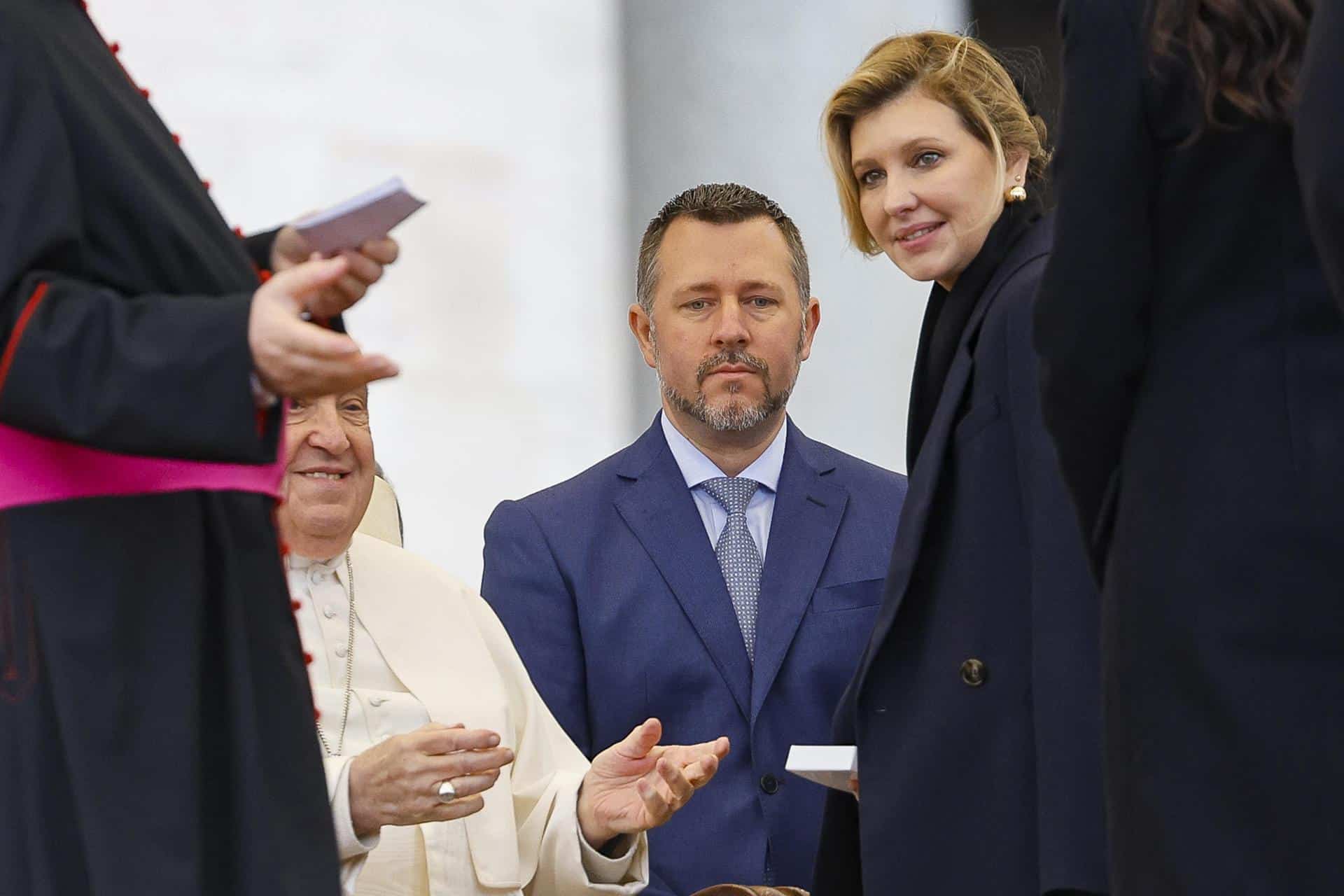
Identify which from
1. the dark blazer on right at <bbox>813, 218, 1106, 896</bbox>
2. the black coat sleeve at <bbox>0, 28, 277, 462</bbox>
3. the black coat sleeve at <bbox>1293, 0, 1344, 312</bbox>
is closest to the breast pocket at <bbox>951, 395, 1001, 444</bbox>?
the dark blazer on right at <bbox>813, 218, 1106, 896</bbox>

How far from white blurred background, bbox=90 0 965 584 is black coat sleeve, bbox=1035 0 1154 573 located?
172 inches

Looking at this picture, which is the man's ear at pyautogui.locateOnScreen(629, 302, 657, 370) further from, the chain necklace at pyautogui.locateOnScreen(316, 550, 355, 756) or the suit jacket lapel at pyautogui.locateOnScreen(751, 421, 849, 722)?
the chain necklace at pyautogui.locateOnScreen(316, 550, 355, 756)

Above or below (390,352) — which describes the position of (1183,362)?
below

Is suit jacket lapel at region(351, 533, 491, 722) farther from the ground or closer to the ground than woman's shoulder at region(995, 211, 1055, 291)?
closer to the ground

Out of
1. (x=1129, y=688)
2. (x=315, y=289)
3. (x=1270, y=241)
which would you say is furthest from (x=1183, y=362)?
(x=315, y=289)

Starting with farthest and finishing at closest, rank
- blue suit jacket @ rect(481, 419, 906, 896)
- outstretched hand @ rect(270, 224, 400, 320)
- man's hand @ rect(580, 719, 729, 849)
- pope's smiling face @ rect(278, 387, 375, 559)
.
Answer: blue suit jacket @ rect(481, 419, 906, 896)
pope's smiling face @ rect(278, 387, 375, 559)
man's hand @ rect(580, 719, 729, 849)
outstretched hand @ rect(270, 224, 400, 320)

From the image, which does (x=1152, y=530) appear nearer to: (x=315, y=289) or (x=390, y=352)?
(x=315, y=289)

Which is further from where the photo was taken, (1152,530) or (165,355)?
(1152,530)

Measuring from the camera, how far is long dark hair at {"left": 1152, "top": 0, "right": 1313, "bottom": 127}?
1673 millimetres

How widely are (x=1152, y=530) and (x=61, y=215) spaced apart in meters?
1.01

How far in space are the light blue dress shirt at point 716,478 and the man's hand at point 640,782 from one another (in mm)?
857

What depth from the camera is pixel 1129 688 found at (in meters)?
1.72

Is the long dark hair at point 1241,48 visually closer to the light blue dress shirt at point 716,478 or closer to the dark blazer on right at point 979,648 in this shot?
the dark blazer on right at point 979,648

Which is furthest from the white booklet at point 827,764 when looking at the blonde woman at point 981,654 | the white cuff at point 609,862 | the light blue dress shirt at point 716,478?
the light blue dress shirt at point 716,478
